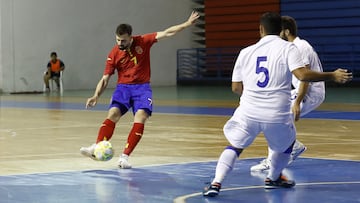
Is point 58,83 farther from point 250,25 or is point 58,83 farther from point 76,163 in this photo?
point 76,163

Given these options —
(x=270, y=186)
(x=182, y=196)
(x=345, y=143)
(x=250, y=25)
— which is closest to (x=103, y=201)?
(x=182, y=196)

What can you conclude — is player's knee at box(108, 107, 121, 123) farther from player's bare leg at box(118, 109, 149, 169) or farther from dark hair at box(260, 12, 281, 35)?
dark hair at box(260, 12, 281, 35)

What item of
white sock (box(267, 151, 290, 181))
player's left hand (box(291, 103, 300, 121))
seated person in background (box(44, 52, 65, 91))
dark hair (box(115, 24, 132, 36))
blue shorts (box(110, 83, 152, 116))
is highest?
dark hair (box(115, 24, 132, 36))

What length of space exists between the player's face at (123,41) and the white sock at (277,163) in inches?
114

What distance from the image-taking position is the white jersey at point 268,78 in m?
7.08

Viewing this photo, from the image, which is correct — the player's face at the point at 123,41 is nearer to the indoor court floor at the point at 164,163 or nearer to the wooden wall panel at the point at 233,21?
the indoor court floor at the point at 164,163

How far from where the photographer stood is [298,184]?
26.3 ft

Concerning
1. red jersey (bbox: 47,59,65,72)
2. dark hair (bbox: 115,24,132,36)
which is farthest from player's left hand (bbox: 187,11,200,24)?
red jersey (bbox: 47,59,65,72)

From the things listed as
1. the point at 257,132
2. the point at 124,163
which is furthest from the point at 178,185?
the point at 124,163

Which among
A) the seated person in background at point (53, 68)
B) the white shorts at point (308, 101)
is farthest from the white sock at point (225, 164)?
the seated person in background at point (53, 68)

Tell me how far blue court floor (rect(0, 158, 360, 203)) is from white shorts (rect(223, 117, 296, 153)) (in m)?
0.50

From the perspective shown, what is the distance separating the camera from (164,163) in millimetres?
9781

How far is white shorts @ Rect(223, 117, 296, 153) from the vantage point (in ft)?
23.3

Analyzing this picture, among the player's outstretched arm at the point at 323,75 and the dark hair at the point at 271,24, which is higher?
the dark hair at the point at 271,24
